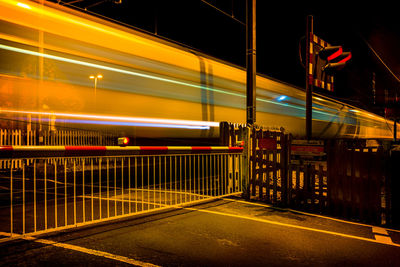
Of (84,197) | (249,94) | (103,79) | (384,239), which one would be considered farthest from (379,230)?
(103,79)

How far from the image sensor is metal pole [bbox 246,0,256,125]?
6840 mm

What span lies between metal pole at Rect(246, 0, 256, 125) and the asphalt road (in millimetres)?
2449

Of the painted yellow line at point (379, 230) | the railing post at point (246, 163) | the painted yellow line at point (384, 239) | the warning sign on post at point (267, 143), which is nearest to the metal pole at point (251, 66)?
the railing post at point (246, 163)

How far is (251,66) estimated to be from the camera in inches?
275

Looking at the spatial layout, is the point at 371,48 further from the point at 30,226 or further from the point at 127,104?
the point at 30,226

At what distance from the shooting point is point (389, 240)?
4.03 m

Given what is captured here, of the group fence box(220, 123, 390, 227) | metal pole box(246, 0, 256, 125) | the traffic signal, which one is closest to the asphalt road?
fence box(220, 123, 390, 227)

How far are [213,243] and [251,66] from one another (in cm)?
426

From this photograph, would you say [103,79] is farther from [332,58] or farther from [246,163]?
[332,58]

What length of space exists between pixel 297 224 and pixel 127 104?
374cm

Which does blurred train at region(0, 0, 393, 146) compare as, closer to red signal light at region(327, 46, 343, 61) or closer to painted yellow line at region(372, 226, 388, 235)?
red signal light at region(327, 46, 343, 61)

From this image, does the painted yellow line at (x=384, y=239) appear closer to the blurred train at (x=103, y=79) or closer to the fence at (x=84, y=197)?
the fence at (x=84, y=197)

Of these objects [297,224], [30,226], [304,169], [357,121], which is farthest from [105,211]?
[357,121]

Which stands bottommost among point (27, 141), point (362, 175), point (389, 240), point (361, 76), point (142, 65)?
point (389, 240)
